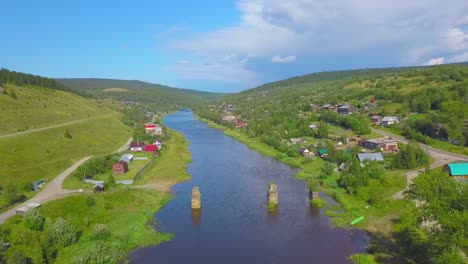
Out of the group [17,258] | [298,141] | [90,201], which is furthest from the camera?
[298,141]

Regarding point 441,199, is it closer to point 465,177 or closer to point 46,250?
point 465,177

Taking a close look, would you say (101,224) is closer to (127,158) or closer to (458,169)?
(127,158)

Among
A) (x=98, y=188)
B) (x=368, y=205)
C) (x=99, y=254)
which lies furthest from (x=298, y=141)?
(x=99, y=254)

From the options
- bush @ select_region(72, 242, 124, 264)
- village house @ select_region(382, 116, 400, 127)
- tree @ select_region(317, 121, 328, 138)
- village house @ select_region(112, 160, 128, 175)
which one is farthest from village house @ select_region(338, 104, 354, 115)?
bush @ select_region(72, 242, 124, 264)

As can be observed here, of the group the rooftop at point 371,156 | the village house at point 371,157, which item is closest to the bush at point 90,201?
the village house at point 371,157

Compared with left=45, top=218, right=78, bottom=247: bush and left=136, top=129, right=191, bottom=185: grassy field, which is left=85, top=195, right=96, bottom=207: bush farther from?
left=136, top=129, right=191, bottom=185: grassy field

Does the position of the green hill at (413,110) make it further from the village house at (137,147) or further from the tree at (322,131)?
the village house at (137,147)
